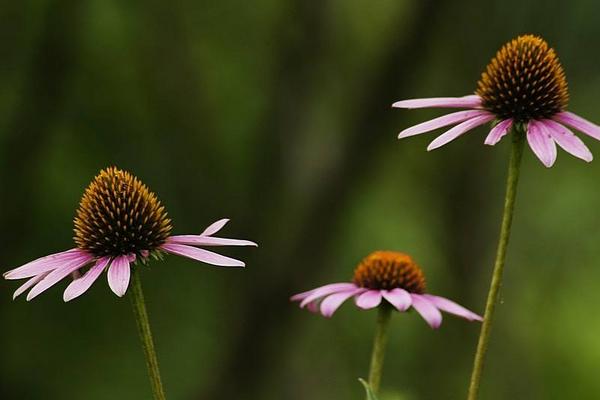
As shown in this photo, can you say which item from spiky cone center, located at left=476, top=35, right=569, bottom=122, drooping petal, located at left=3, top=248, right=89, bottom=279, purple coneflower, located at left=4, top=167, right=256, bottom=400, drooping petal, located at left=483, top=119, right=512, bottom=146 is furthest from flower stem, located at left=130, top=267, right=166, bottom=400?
spiky cone center, located at left=476, top=35, right=569, bottom=122

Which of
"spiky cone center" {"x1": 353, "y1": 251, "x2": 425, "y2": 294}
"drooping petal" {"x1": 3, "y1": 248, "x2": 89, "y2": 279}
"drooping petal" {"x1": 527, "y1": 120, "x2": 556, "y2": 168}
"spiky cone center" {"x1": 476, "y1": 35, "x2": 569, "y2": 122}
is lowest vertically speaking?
"drooping petal" {"x1": 3, "y1": 248, "x2": 89, "y2": 279}

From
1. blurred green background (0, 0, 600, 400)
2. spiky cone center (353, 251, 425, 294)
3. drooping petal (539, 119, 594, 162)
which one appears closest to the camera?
drooping petal (539, 119, 594, 162)

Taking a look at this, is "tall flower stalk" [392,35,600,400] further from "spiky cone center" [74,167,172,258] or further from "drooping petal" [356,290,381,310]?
"spiky cone center" [74,167,172,258]

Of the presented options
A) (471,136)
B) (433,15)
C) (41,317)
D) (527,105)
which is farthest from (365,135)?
(41,317)

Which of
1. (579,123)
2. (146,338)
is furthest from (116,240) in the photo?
(579,123)

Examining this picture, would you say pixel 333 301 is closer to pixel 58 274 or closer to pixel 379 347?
pixel 379 347
